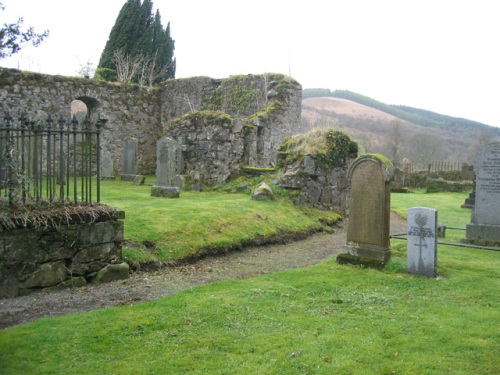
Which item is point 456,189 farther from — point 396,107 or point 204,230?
point 396,107

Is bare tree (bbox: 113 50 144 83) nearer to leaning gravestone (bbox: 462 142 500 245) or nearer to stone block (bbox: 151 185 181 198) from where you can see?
stone block (bbox: 151 185 181 198)

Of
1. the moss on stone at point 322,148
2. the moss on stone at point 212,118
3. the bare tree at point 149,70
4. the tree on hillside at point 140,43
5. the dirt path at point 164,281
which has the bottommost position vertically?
the dirt path at point 164,281

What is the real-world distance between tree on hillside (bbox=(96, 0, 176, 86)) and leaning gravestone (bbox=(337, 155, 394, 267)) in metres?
25.2

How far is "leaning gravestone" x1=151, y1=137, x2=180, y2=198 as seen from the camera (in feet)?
43.4

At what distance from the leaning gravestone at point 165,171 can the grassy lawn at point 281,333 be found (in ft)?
22.7

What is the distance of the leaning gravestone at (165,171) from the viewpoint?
13.2 meters

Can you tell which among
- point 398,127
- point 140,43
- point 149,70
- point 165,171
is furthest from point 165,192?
point 398,127

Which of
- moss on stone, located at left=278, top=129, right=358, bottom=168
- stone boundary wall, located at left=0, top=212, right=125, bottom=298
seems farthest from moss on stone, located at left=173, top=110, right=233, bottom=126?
stone boundary wall, located at left=0, top=212, right=125, bottom=298

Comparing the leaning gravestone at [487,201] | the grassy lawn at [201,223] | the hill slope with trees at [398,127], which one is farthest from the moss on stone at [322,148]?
the hill slope with trees at [398,127]

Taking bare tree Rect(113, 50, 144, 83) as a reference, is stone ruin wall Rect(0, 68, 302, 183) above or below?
below

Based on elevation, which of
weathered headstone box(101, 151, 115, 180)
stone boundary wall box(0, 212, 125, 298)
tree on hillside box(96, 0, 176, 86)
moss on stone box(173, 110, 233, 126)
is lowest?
stone boundary wall box(0, 212, 125, 298)

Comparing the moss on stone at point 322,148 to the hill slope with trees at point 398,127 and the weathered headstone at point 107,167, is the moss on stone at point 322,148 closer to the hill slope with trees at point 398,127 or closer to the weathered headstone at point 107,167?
the weathered headstone at point 107,167

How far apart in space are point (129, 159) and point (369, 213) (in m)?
13.1

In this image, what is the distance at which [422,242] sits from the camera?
288 inches
